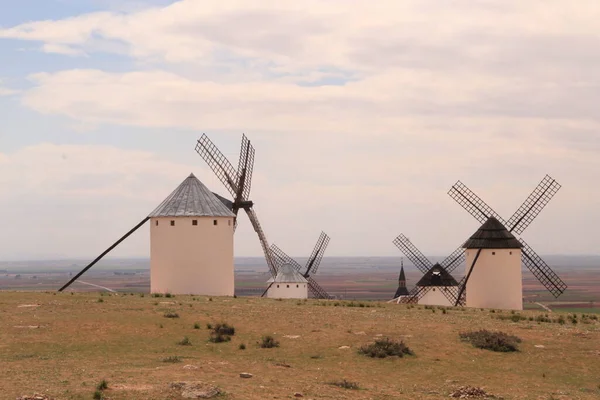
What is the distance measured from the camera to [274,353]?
81.3ft

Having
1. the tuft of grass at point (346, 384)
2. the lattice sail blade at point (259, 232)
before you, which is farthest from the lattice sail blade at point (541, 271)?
the tuft of grass at point (346, 384)

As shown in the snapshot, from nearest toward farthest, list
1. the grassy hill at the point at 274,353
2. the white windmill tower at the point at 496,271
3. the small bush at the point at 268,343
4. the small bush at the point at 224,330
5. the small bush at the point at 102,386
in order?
the small bush at the point at 102,386
the grassy hill at the point at 274,353
the small bush at the point at 268,343
the small bush at the point at 224,330
the white windmill tower at the point at 496,271

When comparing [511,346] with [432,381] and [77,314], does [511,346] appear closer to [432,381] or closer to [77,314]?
[432,381]

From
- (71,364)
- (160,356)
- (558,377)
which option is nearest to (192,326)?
(160,356)

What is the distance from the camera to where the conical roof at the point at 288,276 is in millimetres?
68625

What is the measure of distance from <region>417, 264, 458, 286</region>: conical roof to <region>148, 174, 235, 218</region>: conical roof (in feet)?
72.1

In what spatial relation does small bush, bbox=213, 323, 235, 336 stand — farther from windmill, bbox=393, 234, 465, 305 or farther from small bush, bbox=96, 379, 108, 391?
windmill, bbox=393, 234, 465, 305

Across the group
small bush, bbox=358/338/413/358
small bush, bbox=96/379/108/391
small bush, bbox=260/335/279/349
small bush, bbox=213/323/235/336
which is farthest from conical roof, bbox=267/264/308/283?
small bush, bbox=96/379/108/391

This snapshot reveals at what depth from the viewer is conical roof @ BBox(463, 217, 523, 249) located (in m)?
48.1

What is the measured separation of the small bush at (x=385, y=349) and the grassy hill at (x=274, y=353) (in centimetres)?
25

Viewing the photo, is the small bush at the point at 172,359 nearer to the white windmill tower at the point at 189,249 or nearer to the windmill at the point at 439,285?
the white windmill tower at the point at 189,249

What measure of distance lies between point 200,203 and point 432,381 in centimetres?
2231

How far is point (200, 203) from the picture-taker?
139 ft

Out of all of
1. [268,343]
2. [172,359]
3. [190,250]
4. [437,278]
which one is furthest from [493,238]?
[172,359]
